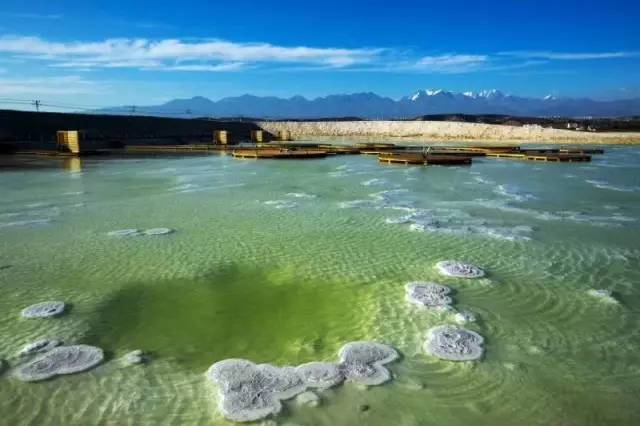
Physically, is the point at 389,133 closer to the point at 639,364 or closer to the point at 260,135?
the point at 260,135

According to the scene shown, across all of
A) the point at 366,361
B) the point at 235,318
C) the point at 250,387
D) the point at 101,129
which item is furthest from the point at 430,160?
the point at 101,129

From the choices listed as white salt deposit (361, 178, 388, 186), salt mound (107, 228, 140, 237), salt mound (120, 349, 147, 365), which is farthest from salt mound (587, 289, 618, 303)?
white salt deposit (361, 178, 388, 186)

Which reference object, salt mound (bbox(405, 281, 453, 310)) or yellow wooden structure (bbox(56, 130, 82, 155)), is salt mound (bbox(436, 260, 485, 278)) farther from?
yellow wooden structure (bbox(56, 130, 82, 155))

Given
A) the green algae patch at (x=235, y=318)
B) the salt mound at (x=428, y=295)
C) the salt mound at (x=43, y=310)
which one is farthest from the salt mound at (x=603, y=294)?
the salt mound at (x=43, y=310)

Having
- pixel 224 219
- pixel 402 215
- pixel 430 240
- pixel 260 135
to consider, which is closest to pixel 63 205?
pixel 224 219

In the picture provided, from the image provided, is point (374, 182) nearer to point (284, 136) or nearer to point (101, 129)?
point (101, 129)
